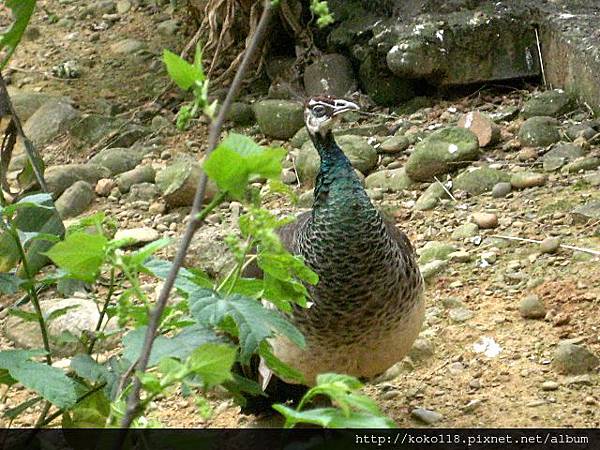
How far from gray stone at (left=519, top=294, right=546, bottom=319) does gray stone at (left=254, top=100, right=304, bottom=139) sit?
215 centimetres

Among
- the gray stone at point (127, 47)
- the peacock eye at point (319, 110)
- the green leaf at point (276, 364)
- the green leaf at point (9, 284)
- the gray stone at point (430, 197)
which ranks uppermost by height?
the green leaf at point (9, 284)

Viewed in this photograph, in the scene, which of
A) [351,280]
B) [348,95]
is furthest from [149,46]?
[351,280]

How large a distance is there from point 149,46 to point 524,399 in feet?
14.3

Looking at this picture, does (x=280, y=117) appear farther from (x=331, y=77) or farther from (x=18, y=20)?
(x=18, y=20)

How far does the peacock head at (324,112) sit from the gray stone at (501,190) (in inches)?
58.6

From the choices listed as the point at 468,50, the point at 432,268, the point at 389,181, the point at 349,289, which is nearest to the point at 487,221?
the point at 432,268

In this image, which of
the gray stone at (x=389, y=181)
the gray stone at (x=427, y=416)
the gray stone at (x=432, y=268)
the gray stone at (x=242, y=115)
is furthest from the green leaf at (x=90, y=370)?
the gray stone at (x=242, y=115)

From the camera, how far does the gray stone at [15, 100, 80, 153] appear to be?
6098 mm

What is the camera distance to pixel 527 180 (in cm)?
450

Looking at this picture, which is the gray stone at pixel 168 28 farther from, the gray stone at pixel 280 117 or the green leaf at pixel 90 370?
the green leaf at pixel 90 370

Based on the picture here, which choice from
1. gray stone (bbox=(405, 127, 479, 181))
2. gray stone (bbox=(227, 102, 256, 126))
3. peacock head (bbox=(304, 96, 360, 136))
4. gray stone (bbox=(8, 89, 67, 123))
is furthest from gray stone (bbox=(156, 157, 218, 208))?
peacock head (bbox=(304, 96, 360, 136))

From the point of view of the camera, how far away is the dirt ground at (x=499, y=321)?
10.5 ft

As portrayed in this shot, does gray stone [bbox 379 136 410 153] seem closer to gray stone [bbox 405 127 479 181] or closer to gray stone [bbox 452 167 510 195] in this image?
gray stone [bbox 405 127 479 181]

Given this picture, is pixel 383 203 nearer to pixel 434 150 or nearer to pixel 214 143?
pixel 434 150
